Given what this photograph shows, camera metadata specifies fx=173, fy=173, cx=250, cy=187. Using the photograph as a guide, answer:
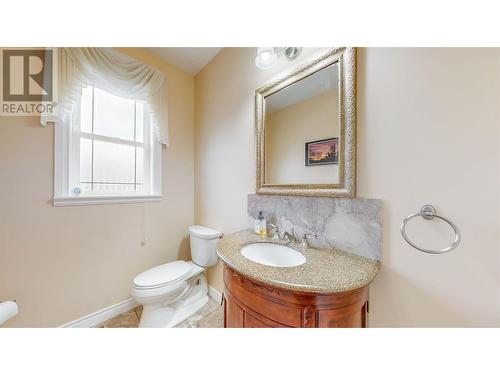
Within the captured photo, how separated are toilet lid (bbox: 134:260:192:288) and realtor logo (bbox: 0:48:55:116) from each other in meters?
1.31

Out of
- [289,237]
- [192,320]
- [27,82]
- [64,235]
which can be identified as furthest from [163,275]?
[27,82]

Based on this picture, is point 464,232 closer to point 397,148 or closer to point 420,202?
point 420,202

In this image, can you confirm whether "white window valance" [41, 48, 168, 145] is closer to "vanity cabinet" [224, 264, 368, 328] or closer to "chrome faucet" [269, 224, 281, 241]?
"chrome faucet" [269, 224, 281, 241]

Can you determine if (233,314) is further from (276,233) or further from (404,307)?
(404,307)

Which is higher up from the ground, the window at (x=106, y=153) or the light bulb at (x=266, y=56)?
the light bulb at (x=266, y=56)

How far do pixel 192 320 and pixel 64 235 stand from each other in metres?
1.16

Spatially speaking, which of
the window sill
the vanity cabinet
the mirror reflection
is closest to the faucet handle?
the mirror reflection

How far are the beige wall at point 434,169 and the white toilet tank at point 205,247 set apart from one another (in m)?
1.20

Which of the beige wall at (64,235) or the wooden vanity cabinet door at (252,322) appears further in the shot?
the beige wall at (64,235)

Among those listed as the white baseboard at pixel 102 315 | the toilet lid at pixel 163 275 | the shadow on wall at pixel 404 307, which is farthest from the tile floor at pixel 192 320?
the shadow on wall at pixel 404 307

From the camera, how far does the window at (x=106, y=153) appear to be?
1271 mm

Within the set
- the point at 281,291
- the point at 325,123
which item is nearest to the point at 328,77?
the point at 325,123

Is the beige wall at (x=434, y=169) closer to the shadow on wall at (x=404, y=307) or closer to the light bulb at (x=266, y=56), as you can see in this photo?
the shadow on wall at (x=404, y=307)

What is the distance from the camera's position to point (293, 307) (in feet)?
2.07
